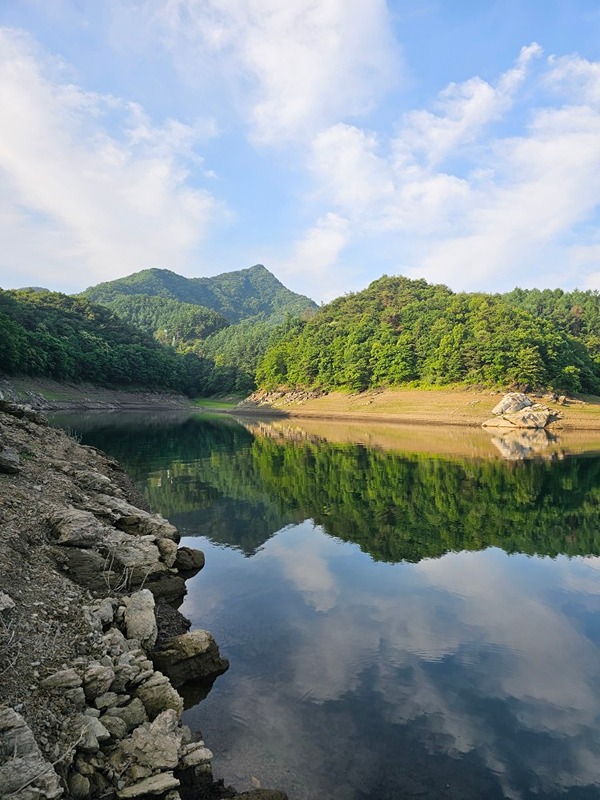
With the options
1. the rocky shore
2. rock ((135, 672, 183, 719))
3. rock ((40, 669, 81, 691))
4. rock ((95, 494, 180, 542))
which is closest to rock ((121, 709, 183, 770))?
the rocky shore

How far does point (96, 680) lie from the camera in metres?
6.55

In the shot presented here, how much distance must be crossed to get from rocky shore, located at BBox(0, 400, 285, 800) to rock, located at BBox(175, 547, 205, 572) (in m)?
0.14

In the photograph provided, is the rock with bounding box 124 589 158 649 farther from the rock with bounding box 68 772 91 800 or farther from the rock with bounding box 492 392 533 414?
the rock with bounding box 492 392 533 414

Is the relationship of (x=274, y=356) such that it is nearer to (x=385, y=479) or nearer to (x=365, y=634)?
(x=385, y=479)

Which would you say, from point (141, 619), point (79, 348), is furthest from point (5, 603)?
point (79, 348)

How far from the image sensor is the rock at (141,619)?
27.7ft

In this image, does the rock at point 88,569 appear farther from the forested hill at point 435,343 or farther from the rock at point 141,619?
the forested hill at point 435,343

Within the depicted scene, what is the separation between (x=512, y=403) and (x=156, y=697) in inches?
2717

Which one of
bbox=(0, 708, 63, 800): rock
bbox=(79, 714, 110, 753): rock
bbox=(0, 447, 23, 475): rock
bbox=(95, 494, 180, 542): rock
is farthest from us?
bbox=(95, 494, 180, 542): rock

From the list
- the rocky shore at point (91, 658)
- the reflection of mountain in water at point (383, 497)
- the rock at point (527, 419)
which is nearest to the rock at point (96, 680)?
the rocky shore at point (91, 658)

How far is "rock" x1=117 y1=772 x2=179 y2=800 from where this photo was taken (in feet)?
17.2

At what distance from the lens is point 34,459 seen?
54.9 ft

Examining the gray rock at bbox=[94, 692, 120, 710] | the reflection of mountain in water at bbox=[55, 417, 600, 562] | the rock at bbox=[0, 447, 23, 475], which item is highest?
the rock at bbox=[0, 447, 23, 475]

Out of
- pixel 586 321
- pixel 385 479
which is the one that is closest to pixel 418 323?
pixel 586 321
